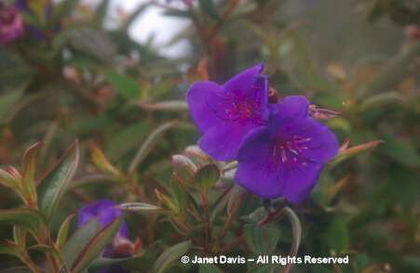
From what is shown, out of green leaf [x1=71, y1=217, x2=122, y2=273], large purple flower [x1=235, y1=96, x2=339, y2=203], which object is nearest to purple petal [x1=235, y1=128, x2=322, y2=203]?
large purple flower [x1=235, y1=96, x2=339, y2=203]

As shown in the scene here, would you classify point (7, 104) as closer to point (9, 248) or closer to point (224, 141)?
point (9, 248)

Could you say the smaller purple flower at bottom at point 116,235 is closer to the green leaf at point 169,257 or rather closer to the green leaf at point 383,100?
the green leaf at point 169,257

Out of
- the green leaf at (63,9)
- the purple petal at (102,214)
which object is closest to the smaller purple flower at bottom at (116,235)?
the purple petal at (102,214)

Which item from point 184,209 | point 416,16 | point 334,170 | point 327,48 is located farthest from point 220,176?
point 327,48

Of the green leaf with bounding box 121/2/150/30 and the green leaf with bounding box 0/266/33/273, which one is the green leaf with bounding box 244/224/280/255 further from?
the green leaf with bounding box 121/2/150/30

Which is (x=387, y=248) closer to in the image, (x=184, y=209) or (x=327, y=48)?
(x=184, y=209)
